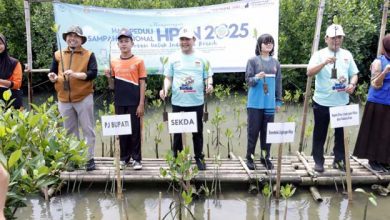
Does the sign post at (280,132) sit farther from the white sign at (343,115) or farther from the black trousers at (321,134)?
the black trousers at (321,134)

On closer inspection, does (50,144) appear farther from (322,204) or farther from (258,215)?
(322,204)

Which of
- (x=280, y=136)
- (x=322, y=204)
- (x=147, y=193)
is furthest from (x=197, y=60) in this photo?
(x=322, y=204)

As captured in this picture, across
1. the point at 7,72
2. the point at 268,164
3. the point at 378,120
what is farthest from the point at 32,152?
the point at 378,120

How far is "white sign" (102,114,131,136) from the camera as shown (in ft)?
13.1

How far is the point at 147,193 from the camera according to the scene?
4625 mm

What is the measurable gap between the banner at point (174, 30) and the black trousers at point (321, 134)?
2036mm

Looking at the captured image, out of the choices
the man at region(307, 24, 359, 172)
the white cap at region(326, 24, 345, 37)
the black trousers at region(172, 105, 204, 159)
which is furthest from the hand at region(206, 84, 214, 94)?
the white cap at region(326, 24, 345, 37)

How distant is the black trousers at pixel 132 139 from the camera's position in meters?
4.70

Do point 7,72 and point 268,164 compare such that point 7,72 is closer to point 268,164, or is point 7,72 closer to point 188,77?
point 188,77

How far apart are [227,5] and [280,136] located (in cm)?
317

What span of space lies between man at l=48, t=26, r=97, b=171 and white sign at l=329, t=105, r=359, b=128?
8.83 feet

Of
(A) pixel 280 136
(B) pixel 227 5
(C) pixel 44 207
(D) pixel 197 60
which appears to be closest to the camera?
(A) pixel 280 136

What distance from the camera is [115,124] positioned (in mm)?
4023

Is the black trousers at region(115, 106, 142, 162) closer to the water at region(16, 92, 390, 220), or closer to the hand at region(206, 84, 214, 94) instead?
the water at region(16, 92, 390, 220)
